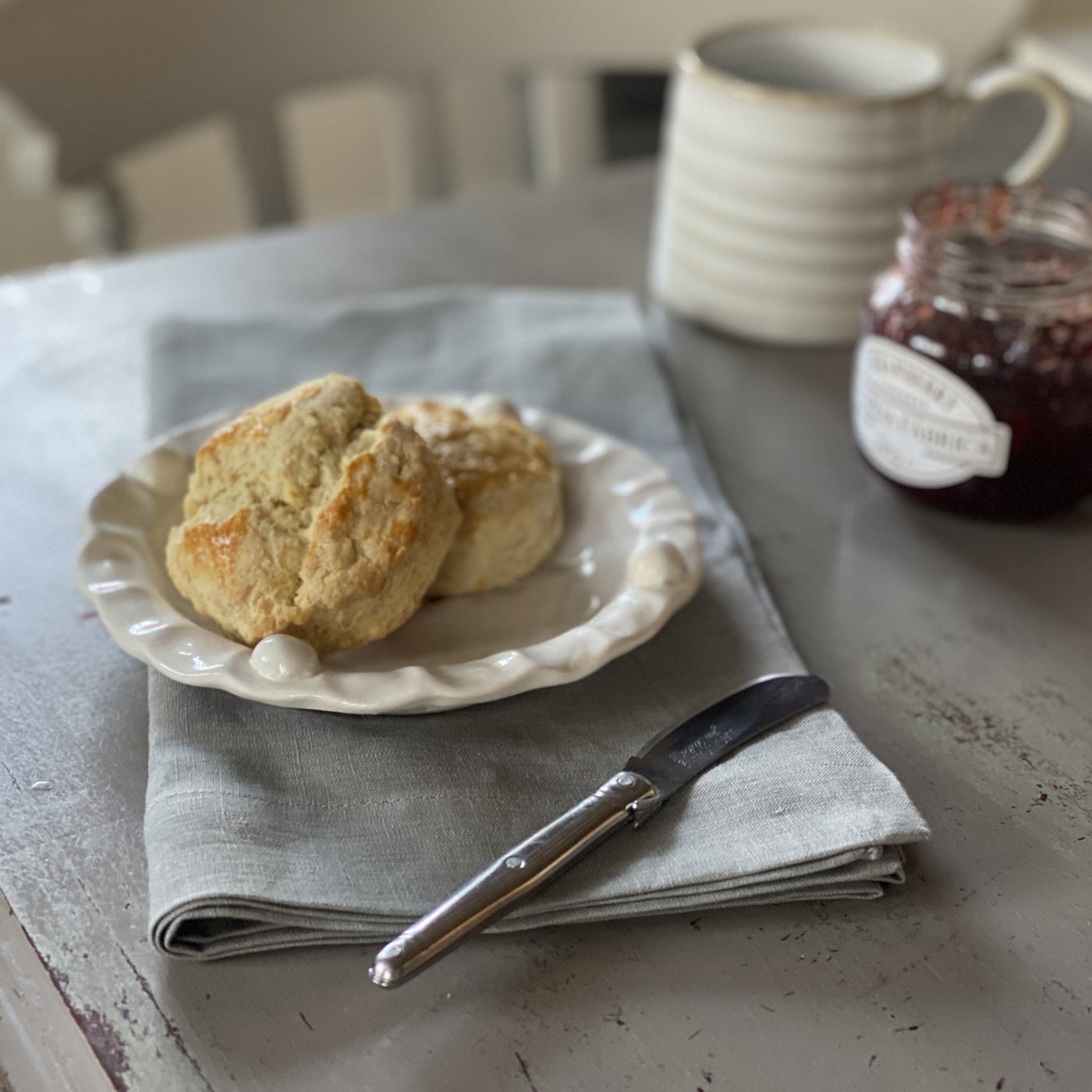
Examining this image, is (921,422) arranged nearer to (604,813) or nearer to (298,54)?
(604,813)

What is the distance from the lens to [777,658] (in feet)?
1.99

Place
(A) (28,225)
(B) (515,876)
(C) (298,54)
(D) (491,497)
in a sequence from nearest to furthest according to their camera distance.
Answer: (B) (515,876)
(D) (491,497)
(C) (298,54)
(A) (28,225)

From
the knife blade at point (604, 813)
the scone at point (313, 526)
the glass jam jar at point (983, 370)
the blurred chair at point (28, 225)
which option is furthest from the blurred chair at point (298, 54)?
the knife blade at point (604, 813)

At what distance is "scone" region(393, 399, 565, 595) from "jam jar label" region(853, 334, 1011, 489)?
0.20 m

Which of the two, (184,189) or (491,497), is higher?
(491,497)

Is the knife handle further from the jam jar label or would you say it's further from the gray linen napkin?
the jam jar label

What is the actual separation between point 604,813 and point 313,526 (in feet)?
0.60

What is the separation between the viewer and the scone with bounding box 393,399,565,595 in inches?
24.2

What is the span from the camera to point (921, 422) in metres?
0.70

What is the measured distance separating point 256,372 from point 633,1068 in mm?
566

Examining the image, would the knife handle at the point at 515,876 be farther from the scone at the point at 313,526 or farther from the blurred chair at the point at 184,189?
the blurred chair at the point at 184,189

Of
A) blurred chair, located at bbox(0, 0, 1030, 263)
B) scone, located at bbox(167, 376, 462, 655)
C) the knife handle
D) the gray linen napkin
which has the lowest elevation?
blurred chair, located at bbox(0, 0, 1030, 263)

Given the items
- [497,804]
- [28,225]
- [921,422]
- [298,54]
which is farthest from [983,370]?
[28,225]

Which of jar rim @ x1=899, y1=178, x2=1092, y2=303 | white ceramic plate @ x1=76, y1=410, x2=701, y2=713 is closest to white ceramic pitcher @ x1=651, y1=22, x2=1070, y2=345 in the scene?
jar rim @ x1=899, y1=178, x2=1092, y2=303
